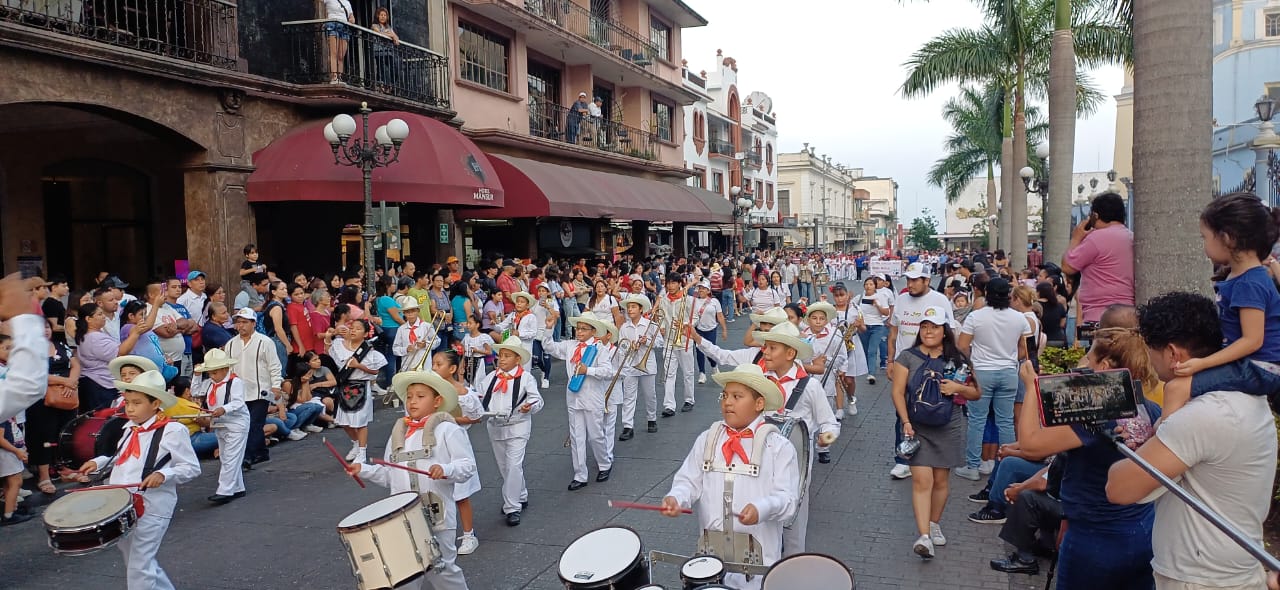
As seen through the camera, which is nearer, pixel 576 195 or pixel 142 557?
pixel 142 557

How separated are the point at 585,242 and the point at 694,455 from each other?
23853 mm

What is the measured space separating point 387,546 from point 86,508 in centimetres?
198

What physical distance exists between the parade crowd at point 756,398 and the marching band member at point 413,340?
0.12ft

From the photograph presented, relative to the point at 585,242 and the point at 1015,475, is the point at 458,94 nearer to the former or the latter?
the point at 585,242

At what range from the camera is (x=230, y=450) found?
7.70 metres

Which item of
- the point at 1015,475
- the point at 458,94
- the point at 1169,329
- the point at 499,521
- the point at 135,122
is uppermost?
the point at 458,94

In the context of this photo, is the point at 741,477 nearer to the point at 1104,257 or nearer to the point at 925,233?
the point at 1104,257

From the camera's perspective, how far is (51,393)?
797cm

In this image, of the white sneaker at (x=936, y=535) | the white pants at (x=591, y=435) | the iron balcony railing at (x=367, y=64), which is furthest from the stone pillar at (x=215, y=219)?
the white sneaker at (x=936, y=535)

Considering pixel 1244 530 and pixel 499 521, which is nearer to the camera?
pixel 1244 530

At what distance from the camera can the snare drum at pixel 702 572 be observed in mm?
3678

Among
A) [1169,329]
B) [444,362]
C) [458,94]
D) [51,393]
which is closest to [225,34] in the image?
[458,94]

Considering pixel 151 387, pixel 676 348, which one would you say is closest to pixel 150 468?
pixel 151 387

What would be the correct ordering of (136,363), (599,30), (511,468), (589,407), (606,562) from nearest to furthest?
1. (606,562)
2. (511,468)
3. (136,363)
4. (589,407)
5. (599,30)
